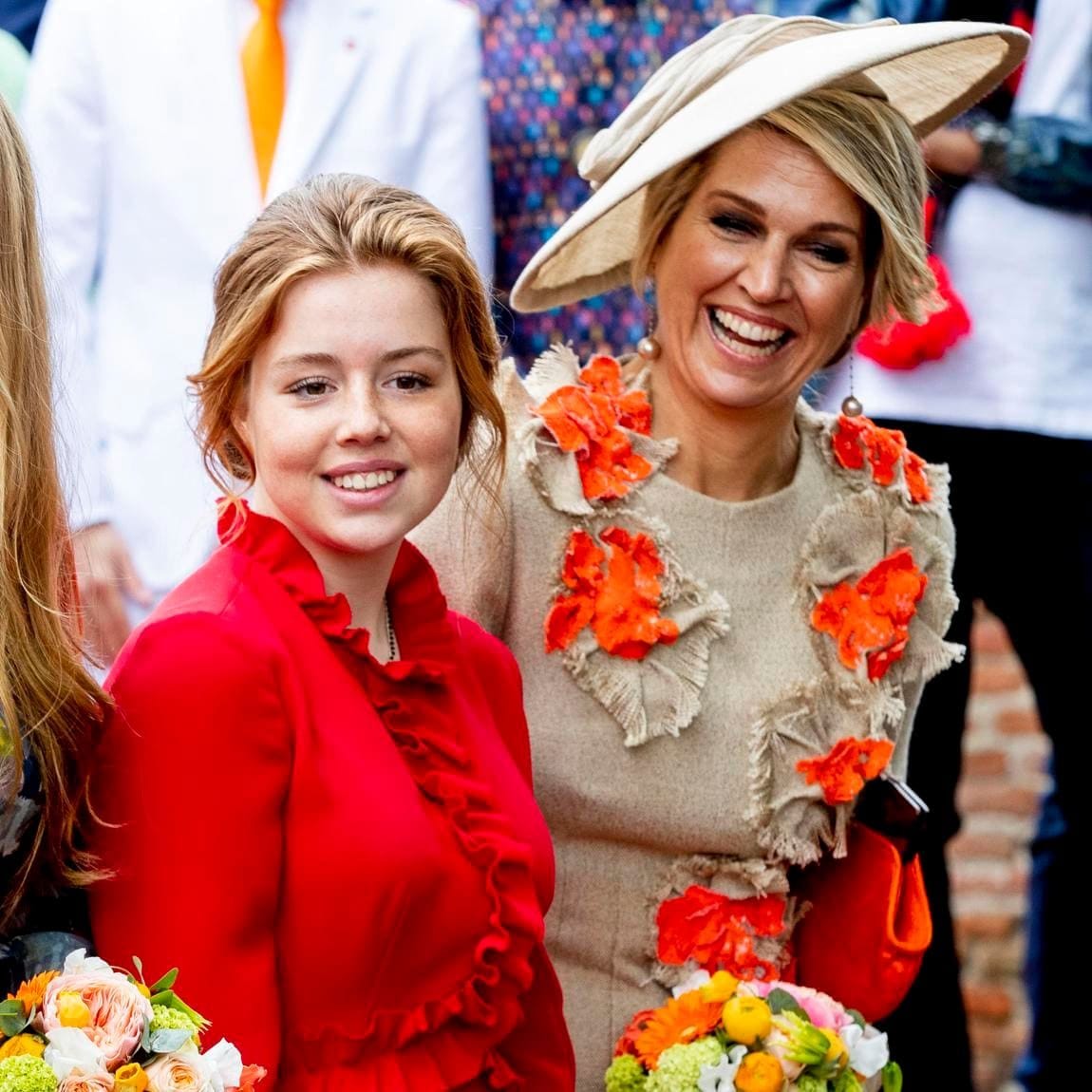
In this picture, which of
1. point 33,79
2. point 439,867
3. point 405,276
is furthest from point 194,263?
point 439,867

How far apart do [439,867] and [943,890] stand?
74.1 inches

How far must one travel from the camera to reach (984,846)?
5.80 m

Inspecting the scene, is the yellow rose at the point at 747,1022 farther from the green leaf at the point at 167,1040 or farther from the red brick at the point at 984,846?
the red brick at the point at 984,846

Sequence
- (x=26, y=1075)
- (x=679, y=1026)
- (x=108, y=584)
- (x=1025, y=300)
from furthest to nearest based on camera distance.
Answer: (x=1025, y=300) → (x=108, y=584) → (x=679, y=1026) → (x=26, y=1075)

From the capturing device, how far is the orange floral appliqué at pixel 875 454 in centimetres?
328

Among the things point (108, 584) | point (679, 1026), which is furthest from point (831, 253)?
point (108, 584)

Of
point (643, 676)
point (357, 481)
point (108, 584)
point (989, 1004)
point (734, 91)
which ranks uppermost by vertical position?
point (734, 91)

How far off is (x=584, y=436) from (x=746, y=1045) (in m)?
0.89

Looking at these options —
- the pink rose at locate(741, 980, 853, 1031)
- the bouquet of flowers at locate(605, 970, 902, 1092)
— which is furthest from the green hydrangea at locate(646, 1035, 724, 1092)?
the pink rose at locate(741, 980, 853, 1031)

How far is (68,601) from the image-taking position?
237cm

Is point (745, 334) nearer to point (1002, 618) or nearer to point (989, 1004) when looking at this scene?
point (1002, 618)


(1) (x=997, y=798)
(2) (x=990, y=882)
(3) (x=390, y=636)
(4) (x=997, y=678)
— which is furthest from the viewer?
(4) (x=997, y=678)

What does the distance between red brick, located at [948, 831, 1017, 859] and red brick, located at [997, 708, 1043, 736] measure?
33 cm

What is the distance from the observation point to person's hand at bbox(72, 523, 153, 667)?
12.1 feet
